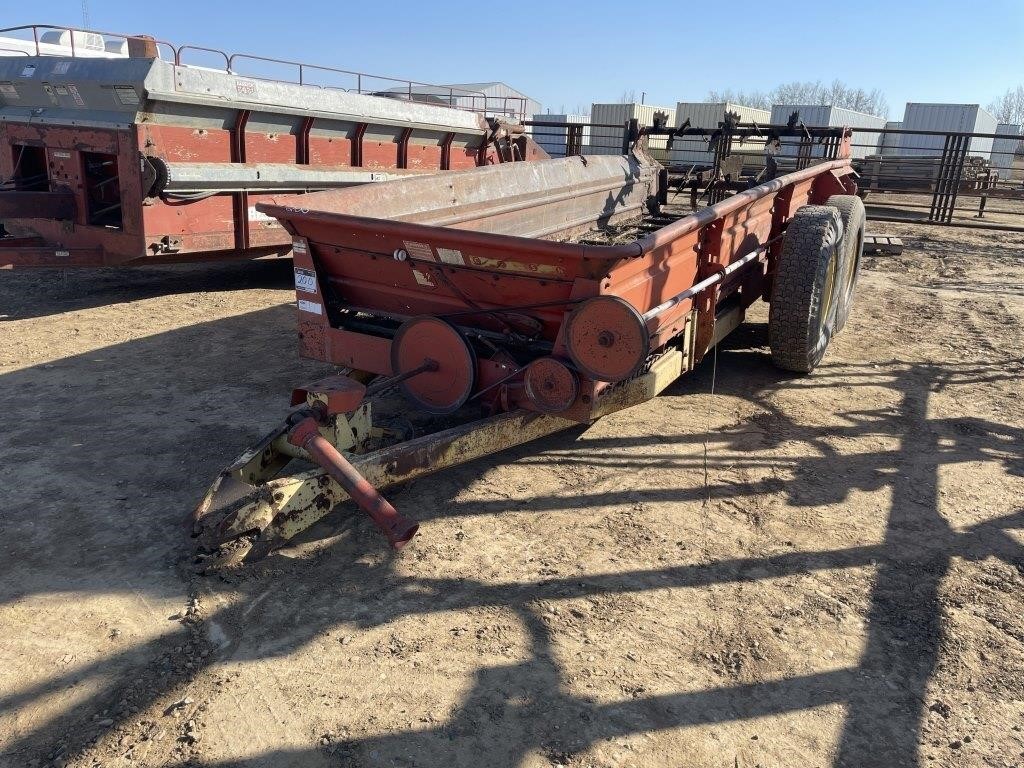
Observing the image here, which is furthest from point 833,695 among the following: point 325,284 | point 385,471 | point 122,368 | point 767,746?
point 122,368

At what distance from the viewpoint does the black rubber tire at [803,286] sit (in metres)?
4.75

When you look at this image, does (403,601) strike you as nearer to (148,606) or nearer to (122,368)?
(148,606)

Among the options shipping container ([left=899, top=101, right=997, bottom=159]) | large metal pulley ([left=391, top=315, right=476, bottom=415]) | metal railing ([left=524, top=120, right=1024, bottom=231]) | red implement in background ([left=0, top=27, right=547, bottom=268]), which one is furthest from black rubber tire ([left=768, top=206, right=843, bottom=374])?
shipping container ([left=899, top=101, right=997, bottom=159])

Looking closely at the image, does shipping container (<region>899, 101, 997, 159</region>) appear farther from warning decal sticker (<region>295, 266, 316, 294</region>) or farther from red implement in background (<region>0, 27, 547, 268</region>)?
warning decal sticker (<region>295, 266, 316, 294</region>)

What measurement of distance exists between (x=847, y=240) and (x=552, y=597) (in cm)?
401

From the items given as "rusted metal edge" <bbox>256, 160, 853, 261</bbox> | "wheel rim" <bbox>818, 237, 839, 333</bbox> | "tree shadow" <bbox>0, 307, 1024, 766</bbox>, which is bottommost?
"tree shadow" <bbox>0, 307, 1024, 766</bbox>

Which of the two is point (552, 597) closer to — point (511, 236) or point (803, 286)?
point (511, 236)

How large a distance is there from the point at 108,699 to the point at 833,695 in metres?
2.20

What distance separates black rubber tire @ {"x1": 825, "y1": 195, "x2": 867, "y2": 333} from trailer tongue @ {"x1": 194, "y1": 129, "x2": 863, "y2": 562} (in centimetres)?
63

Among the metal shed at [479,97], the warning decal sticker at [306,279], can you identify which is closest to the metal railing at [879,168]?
the metal shed at [479,97]

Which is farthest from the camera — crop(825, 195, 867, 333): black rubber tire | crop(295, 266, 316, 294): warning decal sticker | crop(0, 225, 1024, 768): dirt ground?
crop(825, 195, 867, 333): black rubber tire

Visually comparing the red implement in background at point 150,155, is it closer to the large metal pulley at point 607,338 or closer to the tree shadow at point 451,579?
the tree shadow at point 451,579

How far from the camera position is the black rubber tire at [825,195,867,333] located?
564 centimetres

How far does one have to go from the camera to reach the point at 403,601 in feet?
9.12
